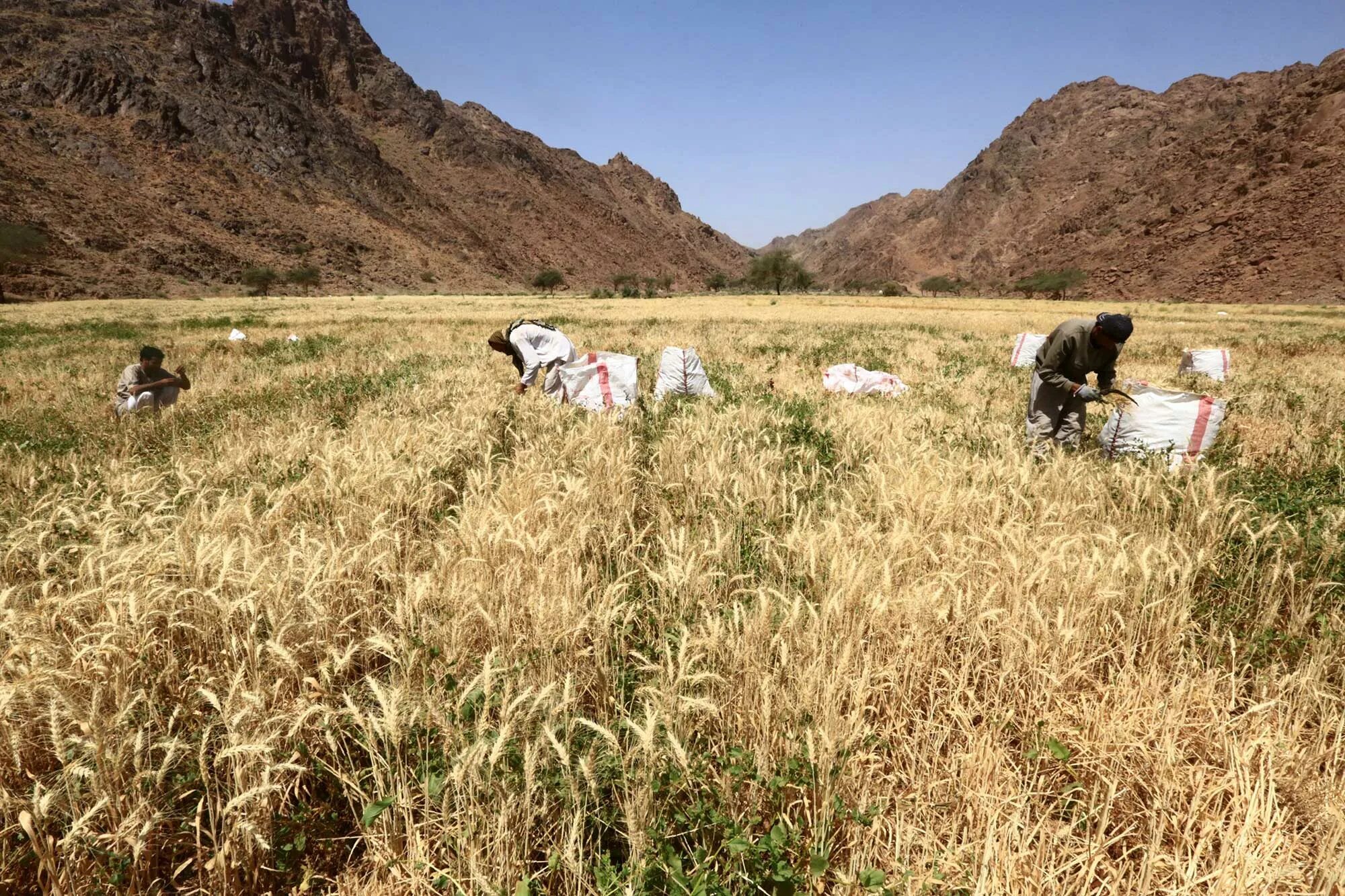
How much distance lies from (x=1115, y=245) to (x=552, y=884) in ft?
411

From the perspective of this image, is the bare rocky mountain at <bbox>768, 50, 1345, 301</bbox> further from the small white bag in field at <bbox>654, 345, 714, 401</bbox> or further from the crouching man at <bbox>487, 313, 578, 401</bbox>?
the crouching man at <bbox>487, 313, 578, 401</bbox>

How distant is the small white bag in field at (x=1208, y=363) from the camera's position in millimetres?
11516

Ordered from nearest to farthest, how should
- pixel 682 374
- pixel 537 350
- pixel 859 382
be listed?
pixel 682 374 → pixel 537 350 → pixel 859 382

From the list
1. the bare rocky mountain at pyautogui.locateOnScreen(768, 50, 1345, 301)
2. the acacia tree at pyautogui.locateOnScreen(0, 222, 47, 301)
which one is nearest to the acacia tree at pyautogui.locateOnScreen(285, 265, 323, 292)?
the acacia tree at pyautogui.locateOnScreen(0, 222, 47, 301)

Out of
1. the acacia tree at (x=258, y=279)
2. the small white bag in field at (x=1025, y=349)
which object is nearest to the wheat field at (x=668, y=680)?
the small white bag in field at (x=1025, y=349)

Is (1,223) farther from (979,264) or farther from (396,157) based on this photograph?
(979,264)

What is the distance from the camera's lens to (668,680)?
7.09 ft

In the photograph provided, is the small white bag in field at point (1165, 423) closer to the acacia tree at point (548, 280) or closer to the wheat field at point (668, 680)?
the wheat field at point (668, 680)

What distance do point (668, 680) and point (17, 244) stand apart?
254 ft

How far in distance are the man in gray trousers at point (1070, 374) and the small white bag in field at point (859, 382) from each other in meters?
2.54

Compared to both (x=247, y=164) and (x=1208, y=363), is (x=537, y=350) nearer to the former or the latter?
(x=1208, y=363)

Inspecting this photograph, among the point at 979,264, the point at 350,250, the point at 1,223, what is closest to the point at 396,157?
the point at 350,250

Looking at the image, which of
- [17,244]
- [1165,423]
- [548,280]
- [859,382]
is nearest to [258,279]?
[17,244]

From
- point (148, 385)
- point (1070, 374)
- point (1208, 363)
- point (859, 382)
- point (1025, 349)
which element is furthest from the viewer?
point (1025, 349)
